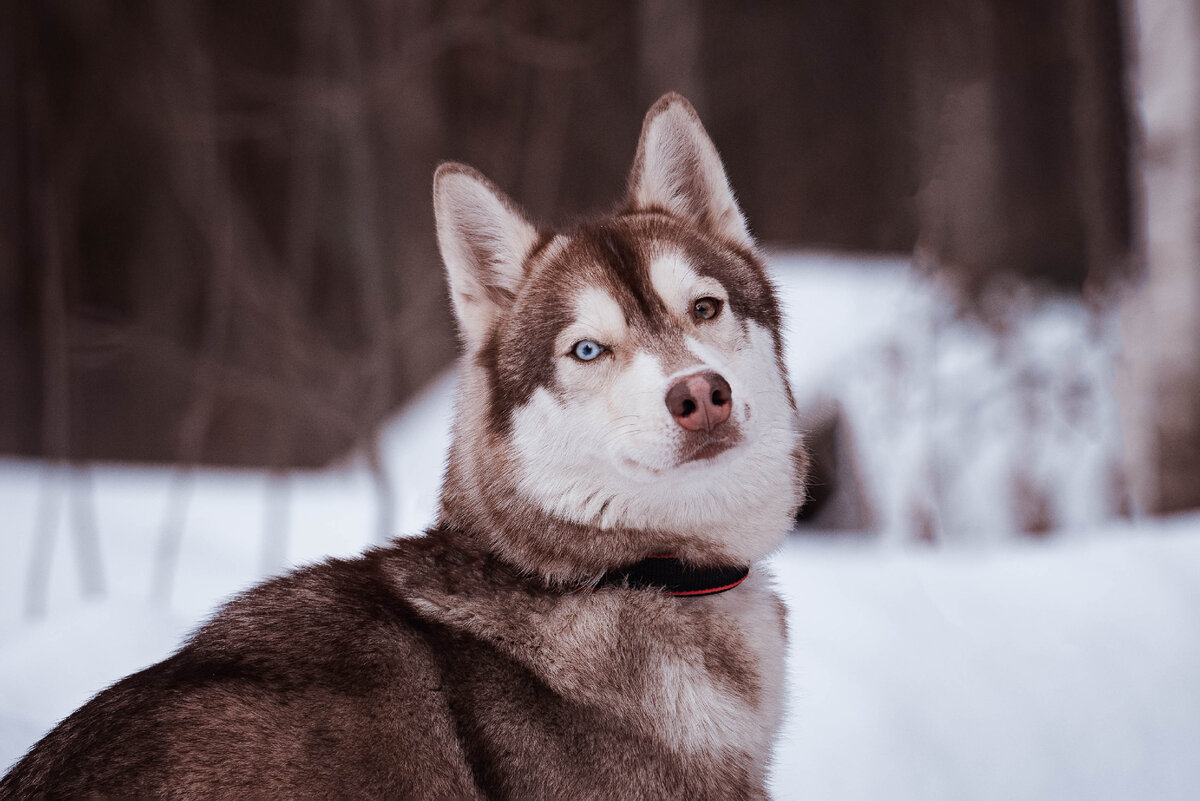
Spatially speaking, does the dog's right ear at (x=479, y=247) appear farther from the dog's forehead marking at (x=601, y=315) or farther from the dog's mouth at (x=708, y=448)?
the dog's mouth at (x=708, y=448)

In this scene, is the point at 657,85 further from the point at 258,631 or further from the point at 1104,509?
the point at 258,631

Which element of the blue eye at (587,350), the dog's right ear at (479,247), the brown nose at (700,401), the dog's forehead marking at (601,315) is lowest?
the brown nose at (700,401)

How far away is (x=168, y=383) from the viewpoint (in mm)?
6113

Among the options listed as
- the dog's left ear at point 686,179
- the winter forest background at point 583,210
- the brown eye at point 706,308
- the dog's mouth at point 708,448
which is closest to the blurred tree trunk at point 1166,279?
the winter forest background at point 583,210

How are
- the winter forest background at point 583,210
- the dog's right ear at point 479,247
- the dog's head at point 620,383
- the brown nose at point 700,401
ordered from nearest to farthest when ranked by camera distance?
the brown nose at point 700,401 → the dog's head at point 620,383 → the dog's right ear at point 479,247 → the winter forest background at point 583,210

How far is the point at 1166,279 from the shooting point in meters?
5.07

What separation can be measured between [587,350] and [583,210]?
7.13 feet

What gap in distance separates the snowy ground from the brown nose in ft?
2.92

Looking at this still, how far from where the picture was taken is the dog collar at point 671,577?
2.15m

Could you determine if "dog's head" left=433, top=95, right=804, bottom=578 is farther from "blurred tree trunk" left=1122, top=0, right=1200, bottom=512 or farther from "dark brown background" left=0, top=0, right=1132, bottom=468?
"blurred tree trunk" left=1122, top=0, right=1200, bottom=512

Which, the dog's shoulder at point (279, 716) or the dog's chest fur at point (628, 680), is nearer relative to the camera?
the dog's shoulder at point (279, 716)

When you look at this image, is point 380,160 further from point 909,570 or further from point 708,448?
point 708,448

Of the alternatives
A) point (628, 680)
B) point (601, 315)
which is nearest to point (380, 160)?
point (601, 315)

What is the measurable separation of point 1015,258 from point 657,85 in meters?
3.00
